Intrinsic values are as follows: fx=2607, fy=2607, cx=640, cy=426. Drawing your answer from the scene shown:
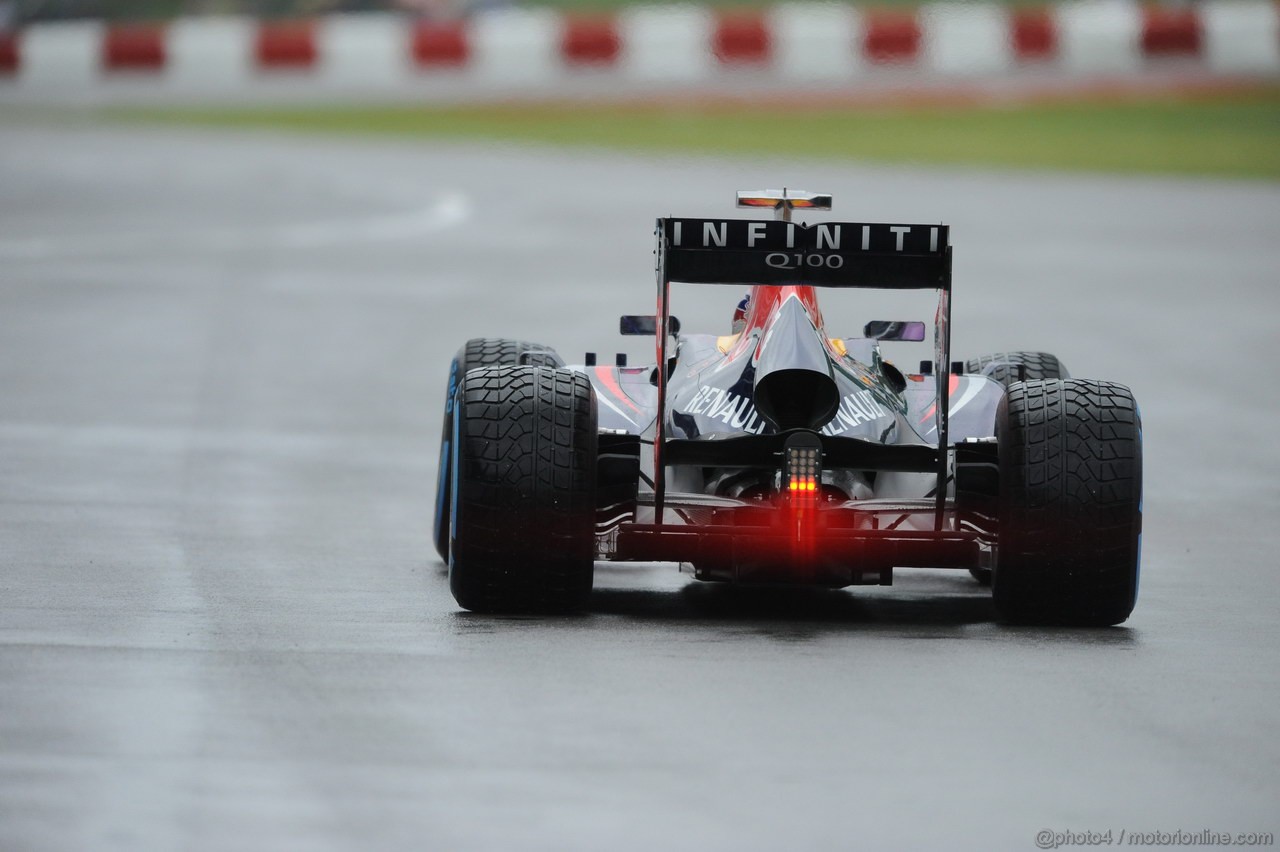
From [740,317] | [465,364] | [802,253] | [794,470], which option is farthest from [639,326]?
[794,470]

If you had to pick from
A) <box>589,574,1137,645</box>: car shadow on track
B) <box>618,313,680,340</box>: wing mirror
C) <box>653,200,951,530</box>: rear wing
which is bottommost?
<box>589,574,1137,645</box>: car shadow on track

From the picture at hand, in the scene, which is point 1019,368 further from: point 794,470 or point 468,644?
point 468,644

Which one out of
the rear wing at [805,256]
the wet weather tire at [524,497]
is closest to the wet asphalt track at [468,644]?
the wet weather tire at [524,497]

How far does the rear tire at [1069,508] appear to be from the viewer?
898cm

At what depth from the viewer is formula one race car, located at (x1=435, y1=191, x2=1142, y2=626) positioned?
9.00 meters

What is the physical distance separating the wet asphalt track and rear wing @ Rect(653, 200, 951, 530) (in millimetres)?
1130

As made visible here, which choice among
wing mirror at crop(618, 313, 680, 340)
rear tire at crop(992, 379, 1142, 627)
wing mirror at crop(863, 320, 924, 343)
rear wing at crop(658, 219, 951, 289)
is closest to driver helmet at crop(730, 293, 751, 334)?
wing mirror at crop(618, 313, 680, 340)

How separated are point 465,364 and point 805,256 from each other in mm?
1906

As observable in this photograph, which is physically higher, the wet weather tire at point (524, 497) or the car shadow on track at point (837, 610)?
the wet weather tire at point (524, 497)

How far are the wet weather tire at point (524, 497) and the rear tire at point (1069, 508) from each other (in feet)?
4.82

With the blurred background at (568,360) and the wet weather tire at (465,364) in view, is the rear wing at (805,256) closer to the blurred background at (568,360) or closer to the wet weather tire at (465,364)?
the wet weather tire at (465,364)

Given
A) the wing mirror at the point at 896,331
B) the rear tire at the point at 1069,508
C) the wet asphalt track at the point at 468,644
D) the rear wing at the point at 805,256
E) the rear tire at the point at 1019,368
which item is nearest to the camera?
the wet asphalt track at the point at 468,644

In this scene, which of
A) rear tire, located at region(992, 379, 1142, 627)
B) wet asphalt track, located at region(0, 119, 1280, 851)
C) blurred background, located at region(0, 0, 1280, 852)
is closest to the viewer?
wet asphalt track, located at region(0, 119, 1280, 851)

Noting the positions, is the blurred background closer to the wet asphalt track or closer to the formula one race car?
the wet asphalt track
